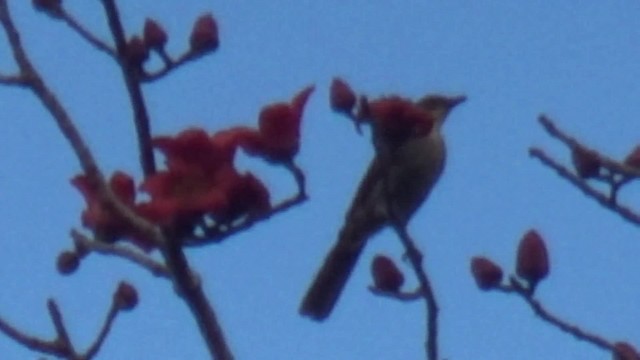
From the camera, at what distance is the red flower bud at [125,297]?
3041 mm

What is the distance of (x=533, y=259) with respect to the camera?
3.13 m

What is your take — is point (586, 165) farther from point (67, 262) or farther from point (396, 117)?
point (67, 262)

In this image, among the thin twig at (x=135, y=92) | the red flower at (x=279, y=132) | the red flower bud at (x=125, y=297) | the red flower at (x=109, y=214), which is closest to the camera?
the thin twig at (x=135, y=92)

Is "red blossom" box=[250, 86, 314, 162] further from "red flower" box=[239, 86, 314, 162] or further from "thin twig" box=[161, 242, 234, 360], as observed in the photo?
"thin twig" box=[161, 242, 234, 360]

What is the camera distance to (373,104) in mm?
2857

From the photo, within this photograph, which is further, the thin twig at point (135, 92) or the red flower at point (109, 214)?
the red flower at point (109, 214)

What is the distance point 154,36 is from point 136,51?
0.28 m

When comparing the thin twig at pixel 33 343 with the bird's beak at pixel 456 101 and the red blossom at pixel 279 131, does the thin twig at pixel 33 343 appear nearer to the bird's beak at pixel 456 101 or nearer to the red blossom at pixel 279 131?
the red blossom at pixel 279 131

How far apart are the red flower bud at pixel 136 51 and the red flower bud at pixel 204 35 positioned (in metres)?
0.24

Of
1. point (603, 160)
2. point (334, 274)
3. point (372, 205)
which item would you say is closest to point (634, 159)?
point (603, 160)

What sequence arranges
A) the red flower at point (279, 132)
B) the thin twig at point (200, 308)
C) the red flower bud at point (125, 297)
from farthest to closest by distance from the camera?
1. the red flower bud at point (125, 297)
2. the red flower at point (279, 132)
3. the thin twig at point (200, 308)

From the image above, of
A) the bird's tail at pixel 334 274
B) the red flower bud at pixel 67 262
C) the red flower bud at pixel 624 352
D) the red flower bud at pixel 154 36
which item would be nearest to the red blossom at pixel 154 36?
the red flower bud at pixel 154 36

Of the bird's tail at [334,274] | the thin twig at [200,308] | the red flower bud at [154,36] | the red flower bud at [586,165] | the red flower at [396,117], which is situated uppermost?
the bird's tail at [334,274]

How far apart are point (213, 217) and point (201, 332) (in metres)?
0.39
